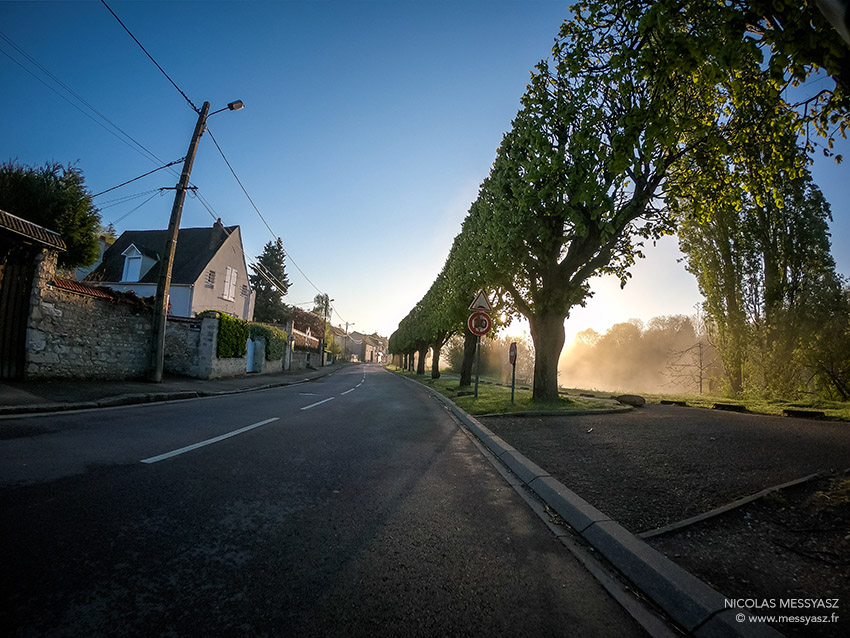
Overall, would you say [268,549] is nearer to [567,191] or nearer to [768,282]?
[567,191]

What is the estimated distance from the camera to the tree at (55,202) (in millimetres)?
16703

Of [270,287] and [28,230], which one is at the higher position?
[270,287]

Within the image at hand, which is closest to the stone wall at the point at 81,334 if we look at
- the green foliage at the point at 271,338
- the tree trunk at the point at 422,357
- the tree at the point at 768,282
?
the green foliage at the point at 271,338

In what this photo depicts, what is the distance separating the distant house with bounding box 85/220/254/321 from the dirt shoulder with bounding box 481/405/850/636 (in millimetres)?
27963

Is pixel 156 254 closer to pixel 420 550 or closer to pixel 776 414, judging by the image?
pixel 420 550

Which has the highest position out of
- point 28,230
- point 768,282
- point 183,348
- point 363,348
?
point 768,282

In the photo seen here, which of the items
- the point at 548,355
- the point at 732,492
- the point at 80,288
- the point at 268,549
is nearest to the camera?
the point at 268,549

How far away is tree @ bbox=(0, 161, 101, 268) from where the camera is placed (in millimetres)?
16703

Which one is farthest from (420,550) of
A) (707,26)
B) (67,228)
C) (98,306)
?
(67,228)

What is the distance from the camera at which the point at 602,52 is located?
5867 mm

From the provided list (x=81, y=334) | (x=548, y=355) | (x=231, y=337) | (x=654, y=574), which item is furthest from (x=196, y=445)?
(x=231, y=337)

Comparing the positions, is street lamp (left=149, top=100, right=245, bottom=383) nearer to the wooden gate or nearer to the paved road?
the wooden gate

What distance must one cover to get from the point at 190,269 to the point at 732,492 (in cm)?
3280

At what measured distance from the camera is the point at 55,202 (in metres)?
16.9
